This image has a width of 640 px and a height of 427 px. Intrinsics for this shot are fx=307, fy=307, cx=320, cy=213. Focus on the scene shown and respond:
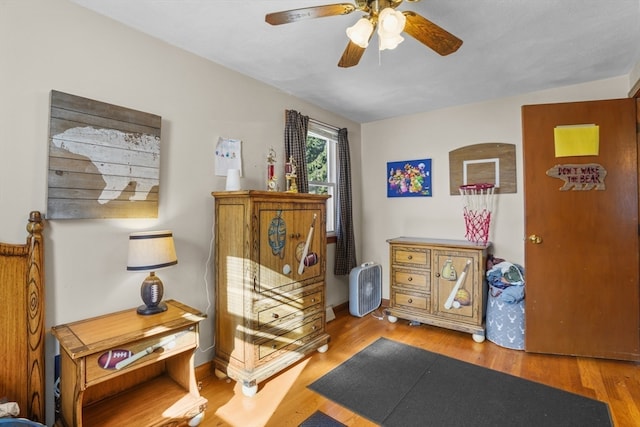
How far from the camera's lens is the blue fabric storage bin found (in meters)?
2.66

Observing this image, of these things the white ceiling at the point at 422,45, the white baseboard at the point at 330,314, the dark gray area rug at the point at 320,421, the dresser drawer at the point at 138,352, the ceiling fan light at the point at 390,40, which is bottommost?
the dark gray area rug at the point at 320,421

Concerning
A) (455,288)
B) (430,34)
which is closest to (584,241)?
(455,288)

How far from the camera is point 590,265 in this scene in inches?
97.0

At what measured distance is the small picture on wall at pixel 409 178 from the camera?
3600 millimetres

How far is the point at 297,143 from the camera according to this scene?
116 inches

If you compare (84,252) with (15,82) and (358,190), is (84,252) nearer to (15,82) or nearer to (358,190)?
(15,82)

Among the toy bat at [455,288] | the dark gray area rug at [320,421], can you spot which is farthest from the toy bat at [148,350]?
the toy bat at [455,288]

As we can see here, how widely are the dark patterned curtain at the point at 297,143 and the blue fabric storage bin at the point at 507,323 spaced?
206cm

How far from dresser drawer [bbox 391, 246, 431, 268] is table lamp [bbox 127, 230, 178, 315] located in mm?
2258

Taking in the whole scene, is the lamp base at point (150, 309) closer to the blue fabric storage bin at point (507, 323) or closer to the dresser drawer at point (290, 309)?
the dresser drawer at point (290, 309)

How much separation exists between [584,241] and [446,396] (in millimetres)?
1690

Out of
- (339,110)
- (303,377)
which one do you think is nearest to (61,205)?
(303,377)

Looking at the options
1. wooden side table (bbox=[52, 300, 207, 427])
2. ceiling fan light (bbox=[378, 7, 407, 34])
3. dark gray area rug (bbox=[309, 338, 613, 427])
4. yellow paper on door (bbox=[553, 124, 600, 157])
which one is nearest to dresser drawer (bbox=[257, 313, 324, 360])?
dark gray area rug (bbox=[309, 338, 613, 427])

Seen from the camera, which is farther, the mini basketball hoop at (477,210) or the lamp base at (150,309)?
the mini basketball hoop at (477,210)
